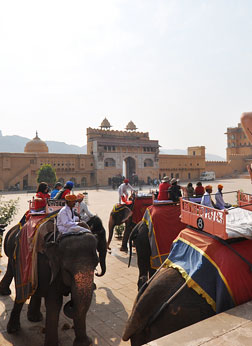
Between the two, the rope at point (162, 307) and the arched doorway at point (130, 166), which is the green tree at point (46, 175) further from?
the rope at point (162, 307)

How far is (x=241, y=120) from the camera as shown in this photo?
293 centimetres

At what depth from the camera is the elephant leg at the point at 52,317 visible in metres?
3.87

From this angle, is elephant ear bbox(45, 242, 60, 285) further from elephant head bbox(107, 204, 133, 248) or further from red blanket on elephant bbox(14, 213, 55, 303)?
elephant head bbox(107, 204, 133, 248)

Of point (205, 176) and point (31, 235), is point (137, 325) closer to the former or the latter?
point (31, 235)

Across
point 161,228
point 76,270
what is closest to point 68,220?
point 76,270

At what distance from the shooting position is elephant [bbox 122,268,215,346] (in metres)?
2.99

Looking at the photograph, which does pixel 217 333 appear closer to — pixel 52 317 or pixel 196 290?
pixel 196 290

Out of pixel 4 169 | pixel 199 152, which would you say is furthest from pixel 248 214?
pixel 199 152

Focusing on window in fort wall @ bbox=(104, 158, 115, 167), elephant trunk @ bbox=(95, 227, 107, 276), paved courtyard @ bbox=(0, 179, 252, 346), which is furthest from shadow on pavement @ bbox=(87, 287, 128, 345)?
window in fort wall @ bbox=(104, 158, 115, 167)

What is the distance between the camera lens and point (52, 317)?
12.9ft

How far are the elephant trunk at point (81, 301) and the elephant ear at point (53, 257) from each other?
342 mm

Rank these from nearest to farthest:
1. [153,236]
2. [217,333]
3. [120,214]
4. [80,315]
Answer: [217,333] → [80,315] → [153,236] → [120,214]

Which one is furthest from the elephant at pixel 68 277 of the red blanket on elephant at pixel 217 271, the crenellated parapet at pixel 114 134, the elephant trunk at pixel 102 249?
the crenellated parapet at pixel 114 134

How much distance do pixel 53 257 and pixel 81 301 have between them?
0.72m
